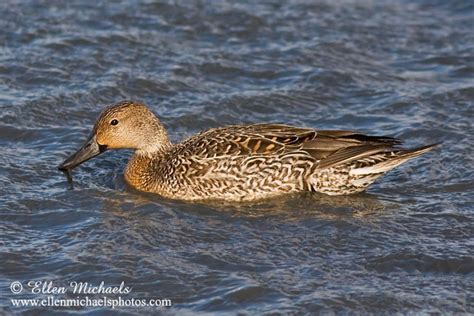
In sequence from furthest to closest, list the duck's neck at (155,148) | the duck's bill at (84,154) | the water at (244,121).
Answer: the duck's neck at (155,148) < the duck's bill at (84,154) < the water at (244,121)

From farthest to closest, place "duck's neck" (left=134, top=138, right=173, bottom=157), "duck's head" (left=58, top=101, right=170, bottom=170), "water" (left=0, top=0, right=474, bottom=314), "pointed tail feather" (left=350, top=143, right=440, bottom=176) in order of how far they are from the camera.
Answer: "duck's neck" (left=134, top=138, right=173, bottom=157) < "duck's head" (left=58, top=101, right=170, bottom=170) < "pointed tail feather" (left=350, top=143, right=440, bottom=176) < "water" (left=0, top=0, right=474, bottom=314)

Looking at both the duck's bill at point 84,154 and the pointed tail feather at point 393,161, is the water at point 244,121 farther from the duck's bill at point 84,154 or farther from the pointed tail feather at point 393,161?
the pointed tail feather at point 393,161

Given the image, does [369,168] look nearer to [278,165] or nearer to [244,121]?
[278,165]

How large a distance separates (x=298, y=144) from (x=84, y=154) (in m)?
1.96

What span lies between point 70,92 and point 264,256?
4358 mm

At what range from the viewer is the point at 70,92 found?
1205cm

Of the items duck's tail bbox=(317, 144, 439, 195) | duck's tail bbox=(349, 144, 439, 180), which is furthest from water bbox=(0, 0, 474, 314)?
duck's tail bbox=(349, 144, 439, 180)

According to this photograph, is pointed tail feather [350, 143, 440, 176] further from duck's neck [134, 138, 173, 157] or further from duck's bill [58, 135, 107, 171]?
duck's bill [58, 135, 107, 171]

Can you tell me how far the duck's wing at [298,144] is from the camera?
9750 mm

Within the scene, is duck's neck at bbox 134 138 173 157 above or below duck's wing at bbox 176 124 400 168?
below

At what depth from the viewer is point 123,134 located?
10.3m

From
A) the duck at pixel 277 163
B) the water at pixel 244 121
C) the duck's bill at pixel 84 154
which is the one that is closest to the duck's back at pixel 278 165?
the duck at pixel 277 163

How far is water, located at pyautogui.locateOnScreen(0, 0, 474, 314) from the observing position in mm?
8062

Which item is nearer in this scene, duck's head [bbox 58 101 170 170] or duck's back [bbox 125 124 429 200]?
duck's back [bbox 125 124 429 200]
